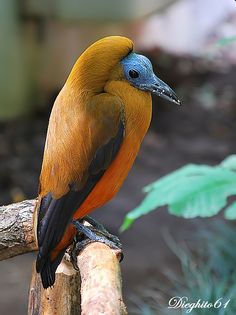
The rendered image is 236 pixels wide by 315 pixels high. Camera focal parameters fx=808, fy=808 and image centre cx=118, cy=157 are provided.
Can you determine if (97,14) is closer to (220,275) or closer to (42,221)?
(220,275)

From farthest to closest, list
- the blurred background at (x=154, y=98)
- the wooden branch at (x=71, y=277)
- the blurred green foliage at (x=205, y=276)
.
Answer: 1. the blurred background at (x=154, y=98)
2. the blurred green foliage at (x=205, y=276)
3. the wooden branch at (x=71, y=277)

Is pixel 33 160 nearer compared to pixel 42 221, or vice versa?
pixel 42 221

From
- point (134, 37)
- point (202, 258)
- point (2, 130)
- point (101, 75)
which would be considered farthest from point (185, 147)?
point (101, 75)

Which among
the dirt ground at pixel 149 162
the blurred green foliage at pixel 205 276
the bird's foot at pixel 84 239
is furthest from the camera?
the dirt ground at pixel 149 162

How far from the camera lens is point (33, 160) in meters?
5.53

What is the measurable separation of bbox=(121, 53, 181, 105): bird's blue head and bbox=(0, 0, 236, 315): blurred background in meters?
2.58

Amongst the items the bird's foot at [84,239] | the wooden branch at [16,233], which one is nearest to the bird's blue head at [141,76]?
the bird's foot at [84,239]

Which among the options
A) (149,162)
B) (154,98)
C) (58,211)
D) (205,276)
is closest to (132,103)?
(58,211)

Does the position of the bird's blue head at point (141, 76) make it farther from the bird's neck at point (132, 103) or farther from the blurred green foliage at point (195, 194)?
the blurred green foliage at point (195, 194)

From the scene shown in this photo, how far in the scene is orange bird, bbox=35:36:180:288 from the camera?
1.75 m

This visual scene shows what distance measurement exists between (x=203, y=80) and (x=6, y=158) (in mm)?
1956

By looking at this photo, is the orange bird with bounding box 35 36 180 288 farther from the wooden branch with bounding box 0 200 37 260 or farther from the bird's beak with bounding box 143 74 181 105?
the wooden branch with bounding box 0 200 37 260

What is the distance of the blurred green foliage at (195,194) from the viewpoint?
95.0 inches

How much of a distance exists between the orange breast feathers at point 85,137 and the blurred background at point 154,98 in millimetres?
2543
